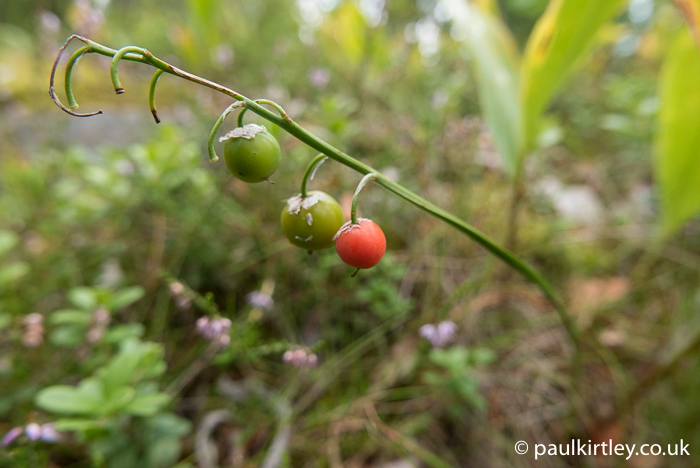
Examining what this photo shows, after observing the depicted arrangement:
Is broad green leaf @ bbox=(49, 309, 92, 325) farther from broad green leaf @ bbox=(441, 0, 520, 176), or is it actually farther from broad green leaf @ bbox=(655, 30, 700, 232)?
broad green leaf @ bbox=(655, 30, 700, 232)

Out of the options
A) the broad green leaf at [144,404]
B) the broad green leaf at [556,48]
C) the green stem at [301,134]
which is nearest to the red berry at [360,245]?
the green stem at [301,134]

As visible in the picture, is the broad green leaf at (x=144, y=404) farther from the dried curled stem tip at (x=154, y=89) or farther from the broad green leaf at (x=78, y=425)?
the dried curled stem tip at (x=154, y=89)

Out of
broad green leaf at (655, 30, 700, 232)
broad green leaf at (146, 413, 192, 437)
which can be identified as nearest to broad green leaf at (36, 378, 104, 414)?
broad green leaf at (146, 413, 192, 437)

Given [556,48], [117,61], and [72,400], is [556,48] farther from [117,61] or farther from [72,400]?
[72,400]

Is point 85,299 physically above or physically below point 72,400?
above

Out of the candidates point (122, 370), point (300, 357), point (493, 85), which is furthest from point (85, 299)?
point (493, 85)

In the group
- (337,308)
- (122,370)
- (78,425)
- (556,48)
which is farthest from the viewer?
(337,308)
